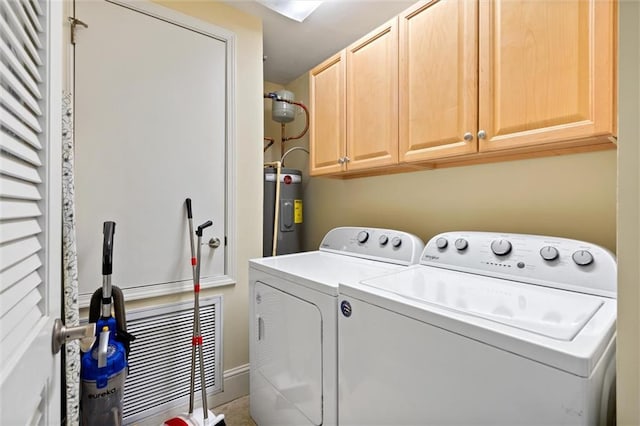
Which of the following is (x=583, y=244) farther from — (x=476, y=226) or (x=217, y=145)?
(x=217, y=145)

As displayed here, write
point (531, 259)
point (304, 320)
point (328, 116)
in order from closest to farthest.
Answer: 1. point (531, 259)
2. point (304, 320)
3. point (328, 116)

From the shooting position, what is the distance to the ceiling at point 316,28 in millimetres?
1945

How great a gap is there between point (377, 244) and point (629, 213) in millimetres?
1314

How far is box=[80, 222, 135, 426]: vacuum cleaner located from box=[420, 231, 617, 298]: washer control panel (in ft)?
5.02

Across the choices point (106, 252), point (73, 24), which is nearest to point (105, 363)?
point (106, 252)

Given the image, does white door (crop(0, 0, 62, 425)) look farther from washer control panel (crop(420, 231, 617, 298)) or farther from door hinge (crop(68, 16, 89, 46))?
washer control panel (crop(420, 231, 617, 298))

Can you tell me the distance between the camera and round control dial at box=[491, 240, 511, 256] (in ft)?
4.09

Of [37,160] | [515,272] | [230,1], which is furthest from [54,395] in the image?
[230,1]

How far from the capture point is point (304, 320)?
1314mm

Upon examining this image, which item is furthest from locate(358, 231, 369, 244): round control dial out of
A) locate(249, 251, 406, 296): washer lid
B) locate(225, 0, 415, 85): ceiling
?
locate(225, 0, 415, 85): ceiling

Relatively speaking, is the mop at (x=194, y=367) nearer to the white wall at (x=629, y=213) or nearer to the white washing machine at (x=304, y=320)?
the white washing machine at (x=304, y=320)

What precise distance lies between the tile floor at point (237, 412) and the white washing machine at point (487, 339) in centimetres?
103

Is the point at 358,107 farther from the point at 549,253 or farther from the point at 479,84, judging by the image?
the point at 549,253

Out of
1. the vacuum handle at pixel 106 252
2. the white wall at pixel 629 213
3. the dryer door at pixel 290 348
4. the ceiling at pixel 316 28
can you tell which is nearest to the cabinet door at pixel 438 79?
the ceiling at pixel 316 28
